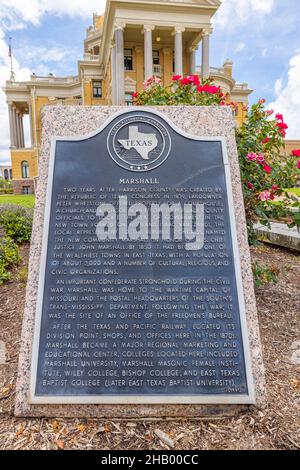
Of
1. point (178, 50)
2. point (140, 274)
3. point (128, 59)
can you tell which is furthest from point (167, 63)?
point (140, 274)

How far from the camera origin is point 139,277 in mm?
2477

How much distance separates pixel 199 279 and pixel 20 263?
11.4 ft

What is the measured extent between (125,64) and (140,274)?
103 feet

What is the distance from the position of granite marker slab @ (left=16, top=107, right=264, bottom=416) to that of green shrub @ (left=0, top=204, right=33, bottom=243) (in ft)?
11.4

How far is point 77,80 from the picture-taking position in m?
36.8

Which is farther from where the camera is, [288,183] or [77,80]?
[77,80]

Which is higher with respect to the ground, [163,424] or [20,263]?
[20,263]

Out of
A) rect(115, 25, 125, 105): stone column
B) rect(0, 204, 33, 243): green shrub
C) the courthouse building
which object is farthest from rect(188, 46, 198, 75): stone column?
rect(0, 204, 33, 243): green shrub

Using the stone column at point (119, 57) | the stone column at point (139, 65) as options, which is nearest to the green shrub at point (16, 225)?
the stone column at point (119, 57)

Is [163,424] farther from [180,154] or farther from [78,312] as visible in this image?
[180,154]

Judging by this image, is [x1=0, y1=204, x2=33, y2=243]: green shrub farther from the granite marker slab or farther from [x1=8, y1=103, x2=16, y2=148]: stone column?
[x1=8, y1=103, x2=16, y2=148]: stone column

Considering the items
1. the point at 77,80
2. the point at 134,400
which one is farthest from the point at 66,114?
the point at 77,80

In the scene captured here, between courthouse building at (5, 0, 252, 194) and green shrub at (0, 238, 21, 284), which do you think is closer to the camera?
green shrub at (0, 238, 21, 284)

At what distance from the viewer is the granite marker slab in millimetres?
2189
